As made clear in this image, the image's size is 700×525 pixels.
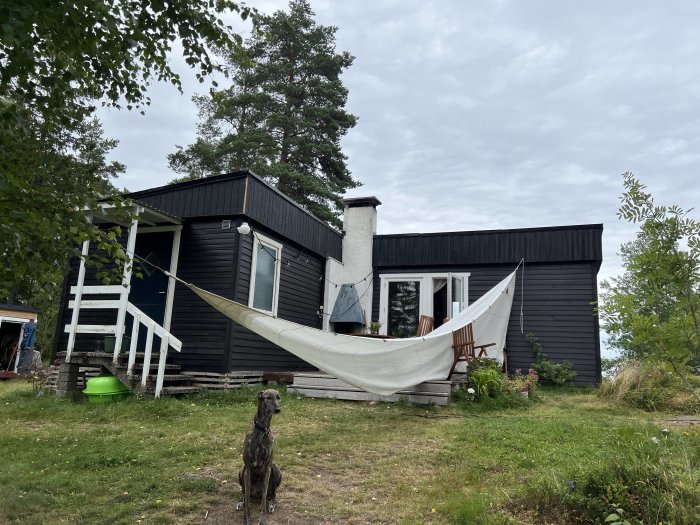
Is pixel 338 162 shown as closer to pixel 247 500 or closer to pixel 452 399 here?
pixel 452 399

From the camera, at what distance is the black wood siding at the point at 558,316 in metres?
8.43

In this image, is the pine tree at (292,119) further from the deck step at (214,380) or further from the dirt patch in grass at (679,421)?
the dirt patch in grass at (679,421)

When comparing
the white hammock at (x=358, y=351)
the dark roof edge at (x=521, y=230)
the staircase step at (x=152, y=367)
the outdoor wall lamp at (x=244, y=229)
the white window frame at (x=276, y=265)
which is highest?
the dark roof edge at (x=521, y=230)

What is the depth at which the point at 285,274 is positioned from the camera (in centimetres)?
788

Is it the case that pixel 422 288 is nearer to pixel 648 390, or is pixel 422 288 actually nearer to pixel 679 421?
pixel 648 390

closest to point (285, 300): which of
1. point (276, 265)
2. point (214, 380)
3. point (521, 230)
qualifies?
point (276, 265)

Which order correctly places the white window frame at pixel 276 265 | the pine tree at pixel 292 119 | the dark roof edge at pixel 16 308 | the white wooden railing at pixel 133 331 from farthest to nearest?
the pine tree at pixel 292 119
the dark roof edge at pixel 16 308
the white window frame at pixel 276 265
the white wooden railing at pixel 133 331

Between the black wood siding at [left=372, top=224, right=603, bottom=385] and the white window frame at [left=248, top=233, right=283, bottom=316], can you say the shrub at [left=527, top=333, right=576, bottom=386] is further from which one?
the white window frame at [left=248, top=233, right=283, bottom=316]

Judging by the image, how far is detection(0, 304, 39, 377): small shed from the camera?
1158 cm

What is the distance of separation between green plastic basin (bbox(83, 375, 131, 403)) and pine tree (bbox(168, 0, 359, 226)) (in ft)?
37.8

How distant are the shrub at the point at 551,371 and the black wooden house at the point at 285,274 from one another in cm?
18

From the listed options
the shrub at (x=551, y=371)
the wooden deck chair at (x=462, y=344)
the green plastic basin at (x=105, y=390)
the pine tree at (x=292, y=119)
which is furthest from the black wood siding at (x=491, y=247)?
the pine tree at (x=292, y=119)

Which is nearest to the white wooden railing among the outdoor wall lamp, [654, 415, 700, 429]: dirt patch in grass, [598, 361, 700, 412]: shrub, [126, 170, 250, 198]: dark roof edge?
[126, 170, 250, 198]: dark roof edge

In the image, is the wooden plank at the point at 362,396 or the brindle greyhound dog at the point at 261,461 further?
the wooden plank at the point at 362,396
